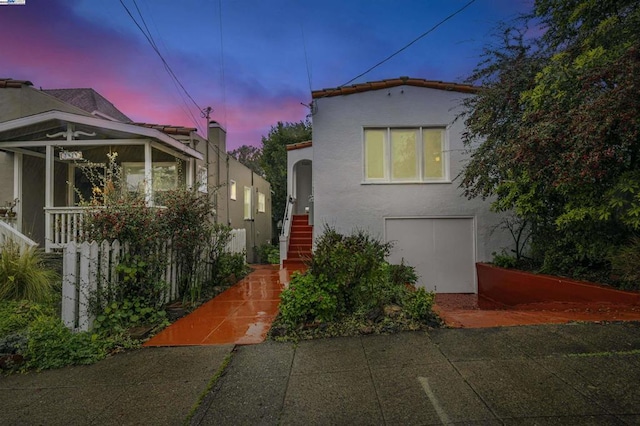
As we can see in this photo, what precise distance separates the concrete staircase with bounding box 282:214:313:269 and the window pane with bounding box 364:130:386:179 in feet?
9.68

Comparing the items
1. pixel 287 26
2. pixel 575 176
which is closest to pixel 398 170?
pixel 575 176

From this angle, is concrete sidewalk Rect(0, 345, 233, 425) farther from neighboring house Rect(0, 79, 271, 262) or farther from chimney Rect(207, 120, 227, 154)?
chimney Rect(207, 120, 227, 154)

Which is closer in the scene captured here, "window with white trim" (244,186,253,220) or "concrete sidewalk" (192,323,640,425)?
"concrete sidewalk" (192,323,640,425)

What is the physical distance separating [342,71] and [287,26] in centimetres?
211

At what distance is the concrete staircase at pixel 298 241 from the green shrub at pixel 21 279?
6080mm

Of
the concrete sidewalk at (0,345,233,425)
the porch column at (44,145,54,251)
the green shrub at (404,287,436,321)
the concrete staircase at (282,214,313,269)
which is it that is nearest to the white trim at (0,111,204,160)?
the porch column at (44,145,54,251)

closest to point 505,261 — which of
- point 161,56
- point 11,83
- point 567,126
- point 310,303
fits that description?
point 567,126

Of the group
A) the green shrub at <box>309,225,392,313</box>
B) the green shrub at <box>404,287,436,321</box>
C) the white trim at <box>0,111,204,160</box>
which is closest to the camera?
the green shrub at <box>404,287,436,321</box>

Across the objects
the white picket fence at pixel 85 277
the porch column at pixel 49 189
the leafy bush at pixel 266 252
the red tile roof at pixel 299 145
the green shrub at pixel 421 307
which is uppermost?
the red tile roof at pixel 299 145

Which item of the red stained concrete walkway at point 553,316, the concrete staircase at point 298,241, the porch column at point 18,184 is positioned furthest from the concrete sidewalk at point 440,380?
the porch column at point 18,184

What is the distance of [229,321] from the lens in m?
5.04

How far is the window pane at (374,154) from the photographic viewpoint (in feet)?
31.2

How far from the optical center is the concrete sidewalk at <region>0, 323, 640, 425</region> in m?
2.56

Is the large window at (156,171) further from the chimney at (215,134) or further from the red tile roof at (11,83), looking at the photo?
the red tile roof at (11,83)
